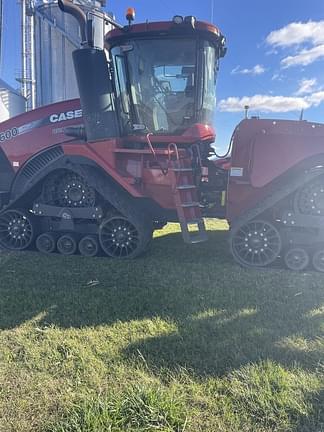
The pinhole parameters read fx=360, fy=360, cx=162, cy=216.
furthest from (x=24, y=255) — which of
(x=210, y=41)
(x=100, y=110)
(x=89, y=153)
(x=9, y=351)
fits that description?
(x=210, y=41)

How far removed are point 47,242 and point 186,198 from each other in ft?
6.83

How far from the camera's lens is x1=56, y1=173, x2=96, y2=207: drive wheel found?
16.5ft

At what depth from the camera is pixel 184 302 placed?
11.1 ft

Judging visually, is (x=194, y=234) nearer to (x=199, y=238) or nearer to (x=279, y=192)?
(x=199, y=238)

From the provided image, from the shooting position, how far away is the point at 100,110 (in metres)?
4.78

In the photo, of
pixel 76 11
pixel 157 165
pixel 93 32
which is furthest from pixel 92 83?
pixel 157 165

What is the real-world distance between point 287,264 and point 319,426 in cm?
261

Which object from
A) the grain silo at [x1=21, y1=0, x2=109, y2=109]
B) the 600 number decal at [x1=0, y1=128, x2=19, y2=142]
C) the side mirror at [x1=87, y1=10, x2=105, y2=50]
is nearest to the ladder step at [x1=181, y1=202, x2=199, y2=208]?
the side mirror at [x1=87, y1=10, x2=105, y2=50]

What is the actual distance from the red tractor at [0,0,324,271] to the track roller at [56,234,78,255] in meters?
0.01

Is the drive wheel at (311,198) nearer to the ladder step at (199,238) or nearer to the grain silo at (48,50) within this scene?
the ladder step at (199,238)

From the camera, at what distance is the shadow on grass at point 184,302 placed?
8.46ft

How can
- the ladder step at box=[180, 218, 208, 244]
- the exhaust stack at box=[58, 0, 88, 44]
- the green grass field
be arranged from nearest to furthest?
the green grass field → the ladder step at box=[180, 218, 208, 244] → the exhaust stack at box=[58, 0, 88, 44]

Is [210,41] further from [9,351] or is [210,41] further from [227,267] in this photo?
[9,351]

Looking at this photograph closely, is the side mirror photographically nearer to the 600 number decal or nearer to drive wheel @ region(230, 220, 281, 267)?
the 600 number decal
